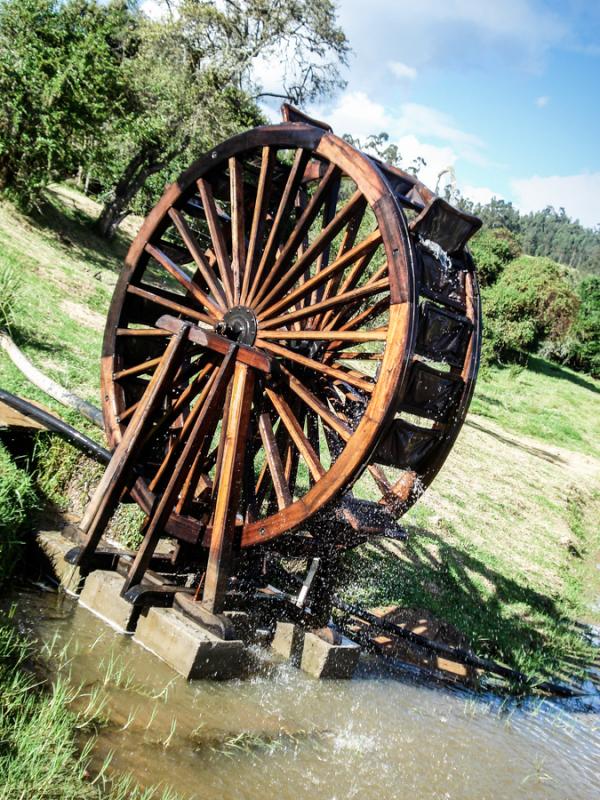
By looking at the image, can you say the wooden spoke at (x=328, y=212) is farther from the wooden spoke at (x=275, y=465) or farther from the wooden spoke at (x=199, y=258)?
the wooden spoke at (x=275, y=465)

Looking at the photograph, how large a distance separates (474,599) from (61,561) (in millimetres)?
4694

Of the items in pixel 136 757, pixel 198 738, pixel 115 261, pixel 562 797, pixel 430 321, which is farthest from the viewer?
pixel 115 261

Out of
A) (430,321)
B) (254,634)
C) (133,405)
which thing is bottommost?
(254,634)

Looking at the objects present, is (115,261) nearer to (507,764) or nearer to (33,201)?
(33,201)

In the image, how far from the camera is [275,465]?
5.04 meters

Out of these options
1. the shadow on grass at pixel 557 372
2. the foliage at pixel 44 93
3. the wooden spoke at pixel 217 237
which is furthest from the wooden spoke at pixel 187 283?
the shadow on grass at pixel 557 372

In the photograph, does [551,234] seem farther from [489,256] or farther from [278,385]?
[278,385]

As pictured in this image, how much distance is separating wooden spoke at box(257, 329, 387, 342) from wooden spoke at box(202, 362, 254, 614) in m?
0.42

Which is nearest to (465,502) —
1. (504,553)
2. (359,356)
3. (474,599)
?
(504,553)

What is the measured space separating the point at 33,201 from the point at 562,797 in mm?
13865

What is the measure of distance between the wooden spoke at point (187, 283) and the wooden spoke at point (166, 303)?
8 cm

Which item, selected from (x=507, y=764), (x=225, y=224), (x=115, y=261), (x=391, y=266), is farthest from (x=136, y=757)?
(x=115, y=261)

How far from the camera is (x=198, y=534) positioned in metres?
5.15

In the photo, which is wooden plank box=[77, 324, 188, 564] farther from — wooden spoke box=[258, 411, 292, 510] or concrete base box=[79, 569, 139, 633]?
wooden spoke box=[258, 411, 292, 510]
